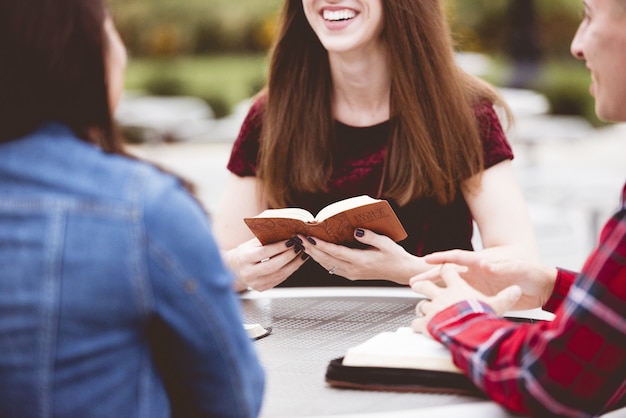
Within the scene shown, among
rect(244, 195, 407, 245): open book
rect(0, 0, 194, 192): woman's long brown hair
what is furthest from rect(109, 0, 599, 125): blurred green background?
rect(0, 0, 194, 192): woman's long brown hair

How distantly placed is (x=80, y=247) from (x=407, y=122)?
158 centimetres

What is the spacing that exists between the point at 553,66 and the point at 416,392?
22371 millimetres

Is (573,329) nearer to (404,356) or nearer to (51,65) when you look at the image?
(404,356)

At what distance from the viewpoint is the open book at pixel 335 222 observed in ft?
6.39

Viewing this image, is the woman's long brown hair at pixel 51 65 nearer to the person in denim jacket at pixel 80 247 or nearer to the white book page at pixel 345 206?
the person in denim jacket at pixel 80 247

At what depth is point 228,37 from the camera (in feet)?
78.6

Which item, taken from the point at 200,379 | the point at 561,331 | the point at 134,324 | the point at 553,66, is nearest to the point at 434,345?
the point at 561,331

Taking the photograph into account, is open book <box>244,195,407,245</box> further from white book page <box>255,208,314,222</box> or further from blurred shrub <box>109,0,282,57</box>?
blurred shrub <box>109,0,282,57</box>

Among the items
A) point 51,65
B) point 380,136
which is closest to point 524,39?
point 380,136

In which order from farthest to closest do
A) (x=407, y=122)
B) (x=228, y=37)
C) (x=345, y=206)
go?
(x=228, y=37) → (x=407, y=122) → (x=345, y=206)

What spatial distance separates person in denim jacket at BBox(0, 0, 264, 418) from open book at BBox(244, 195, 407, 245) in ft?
2.60

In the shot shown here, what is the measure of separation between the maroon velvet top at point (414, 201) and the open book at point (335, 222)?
455 millimetres

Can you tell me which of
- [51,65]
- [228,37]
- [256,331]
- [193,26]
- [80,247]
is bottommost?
[228,37]

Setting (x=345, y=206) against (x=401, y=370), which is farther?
(x=345, y=206)
